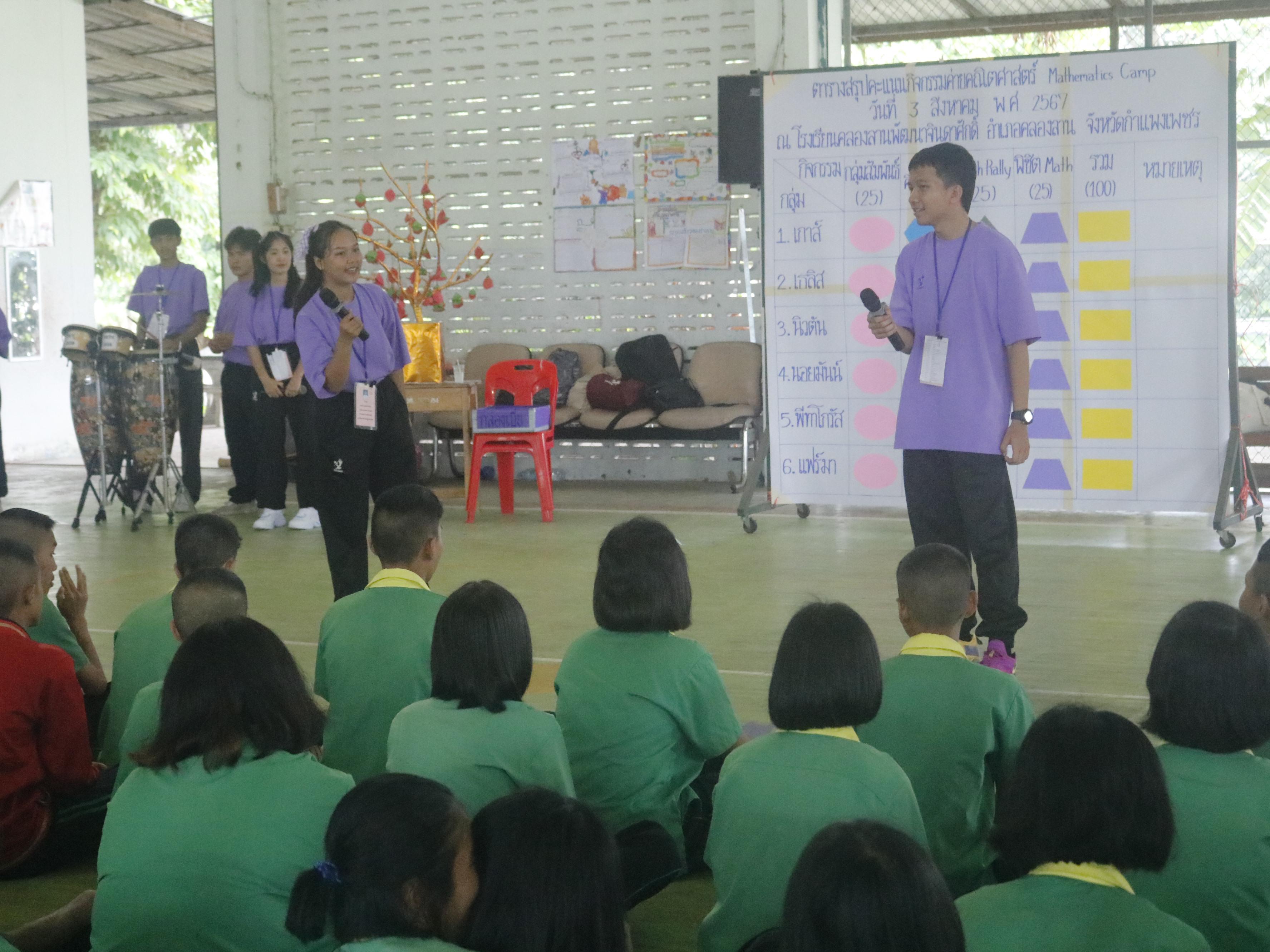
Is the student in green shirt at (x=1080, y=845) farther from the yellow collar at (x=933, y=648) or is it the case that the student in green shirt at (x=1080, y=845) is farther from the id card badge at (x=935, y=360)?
the id card badge at (x=935, y=360)

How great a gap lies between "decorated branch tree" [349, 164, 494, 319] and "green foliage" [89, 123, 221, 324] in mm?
8191

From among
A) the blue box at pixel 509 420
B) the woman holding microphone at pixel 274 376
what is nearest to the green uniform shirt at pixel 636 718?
the woman holding microphone at pixel 274 376

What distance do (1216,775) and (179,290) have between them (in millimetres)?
6849

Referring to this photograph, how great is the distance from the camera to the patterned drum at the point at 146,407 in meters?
7.06

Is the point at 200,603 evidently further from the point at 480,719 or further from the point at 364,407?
the point at 364,407

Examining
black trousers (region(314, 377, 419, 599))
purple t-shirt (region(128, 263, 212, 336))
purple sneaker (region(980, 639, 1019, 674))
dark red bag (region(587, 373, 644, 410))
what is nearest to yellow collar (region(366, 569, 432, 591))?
black trousers (region(314, 377, 419, 599))

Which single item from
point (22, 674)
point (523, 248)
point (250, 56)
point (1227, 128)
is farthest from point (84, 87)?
point (22, 674)

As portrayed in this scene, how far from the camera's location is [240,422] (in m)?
7.75

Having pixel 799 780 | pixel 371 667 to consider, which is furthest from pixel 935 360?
pixel 799 780

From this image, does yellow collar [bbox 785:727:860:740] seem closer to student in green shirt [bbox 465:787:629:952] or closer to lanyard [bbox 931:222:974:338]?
student in green shirt [bbox 465:787:629:952]

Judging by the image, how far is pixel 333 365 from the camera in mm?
3982

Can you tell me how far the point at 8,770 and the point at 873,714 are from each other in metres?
1.62

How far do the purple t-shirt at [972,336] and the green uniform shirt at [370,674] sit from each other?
1.67m

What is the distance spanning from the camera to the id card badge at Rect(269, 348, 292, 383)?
22.7ft
